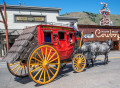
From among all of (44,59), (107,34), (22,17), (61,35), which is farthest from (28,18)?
(107,34)

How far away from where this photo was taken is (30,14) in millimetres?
18625

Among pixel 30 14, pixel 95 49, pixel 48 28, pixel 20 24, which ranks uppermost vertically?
pixel 30 14

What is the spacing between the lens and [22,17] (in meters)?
Answer: 18.4

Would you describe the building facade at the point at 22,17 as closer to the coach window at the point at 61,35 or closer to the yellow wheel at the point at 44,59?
the coach window at the point at 61,35

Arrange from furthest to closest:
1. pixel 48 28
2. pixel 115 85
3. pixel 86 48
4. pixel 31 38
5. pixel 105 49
A: pixel 105 49 < pixel 86 48 < pixel 48 28 < pixel 31 38 < pixel 115 85

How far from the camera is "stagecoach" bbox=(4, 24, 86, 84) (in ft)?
14.5

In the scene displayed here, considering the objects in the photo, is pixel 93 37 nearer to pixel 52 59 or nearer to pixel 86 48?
pixel 86 48

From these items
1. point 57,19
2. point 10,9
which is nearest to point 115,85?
point 57,19

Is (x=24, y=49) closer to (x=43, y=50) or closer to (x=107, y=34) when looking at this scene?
(x=43, y=50)

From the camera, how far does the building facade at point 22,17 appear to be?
17.7 meters

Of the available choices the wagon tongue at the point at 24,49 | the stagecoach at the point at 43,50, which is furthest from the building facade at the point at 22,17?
the wagon tongue at the point at 24,49

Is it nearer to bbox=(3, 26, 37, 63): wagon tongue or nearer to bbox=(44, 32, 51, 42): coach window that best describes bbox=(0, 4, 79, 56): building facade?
bbox=(44, 32, 51, 42): coach window

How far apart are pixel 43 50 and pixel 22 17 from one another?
51.1ft

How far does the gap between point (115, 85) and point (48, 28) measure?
12.2 ft
